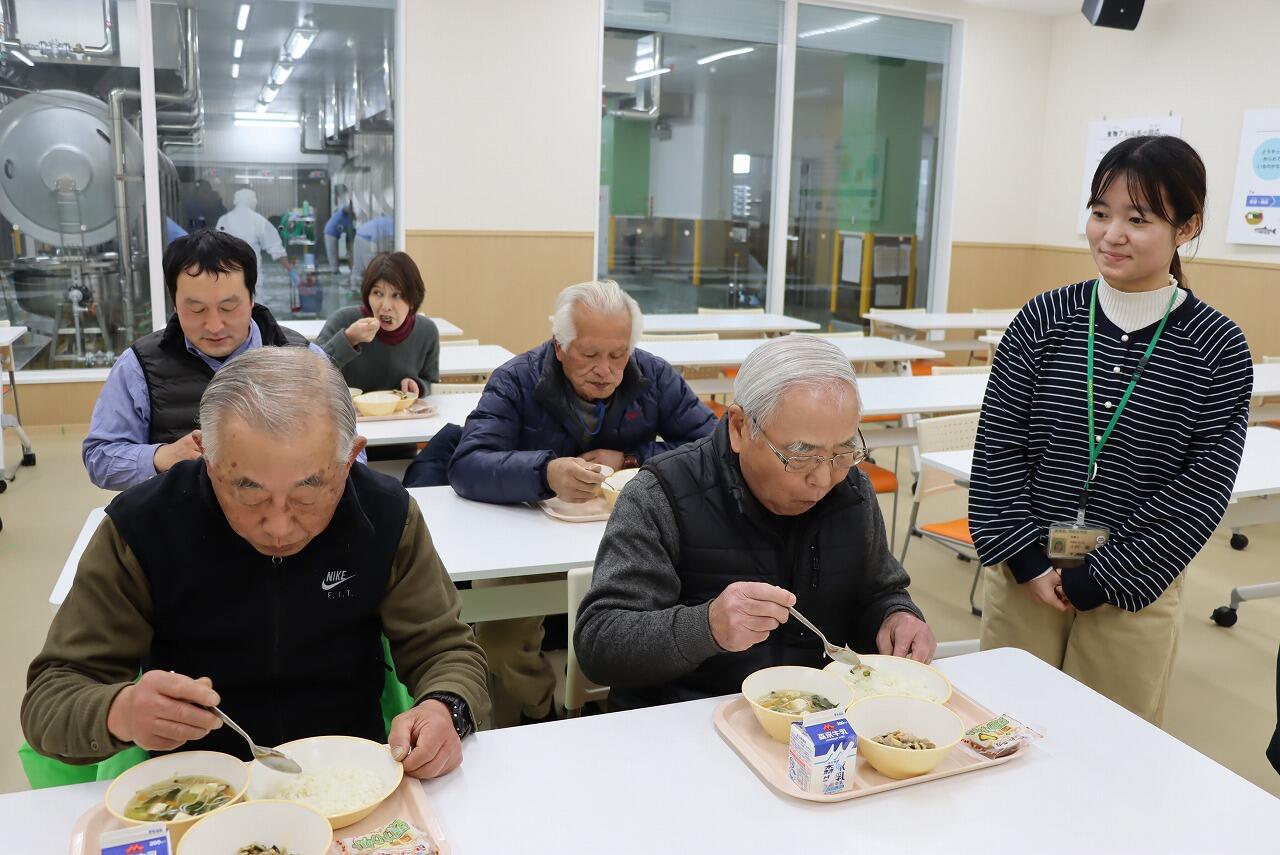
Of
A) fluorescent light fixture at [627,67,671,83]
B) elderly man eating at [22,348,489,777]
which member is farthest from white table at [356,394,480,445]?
fluorescent light fixture at [627,67,671,83]

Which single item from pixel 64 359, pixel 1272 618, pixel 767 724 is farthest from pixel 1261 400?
pixel 64 359

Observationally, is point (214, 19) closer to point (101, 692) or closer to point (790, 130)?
point (790, 130)

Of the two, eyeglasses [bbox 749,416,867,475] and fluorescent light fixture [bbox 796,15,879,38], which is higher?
fluorescent light fixture [bbox 796,15,879,38]

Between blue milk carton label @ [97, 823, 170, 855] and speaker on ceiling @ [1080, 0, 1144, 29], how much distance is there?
743 cm

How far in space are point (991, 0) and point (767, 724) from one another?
27.5ft

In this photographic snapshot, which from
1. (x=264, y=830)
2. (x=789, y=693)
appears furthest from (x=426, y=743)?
(x=789, y=693)

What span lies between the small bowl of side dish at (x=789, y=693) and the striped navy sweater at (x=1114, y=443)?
2.58ft

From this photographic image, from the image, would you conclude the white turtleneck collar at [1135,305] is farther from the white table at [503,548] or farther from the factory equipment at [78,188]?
the factory equipment at [78,188]

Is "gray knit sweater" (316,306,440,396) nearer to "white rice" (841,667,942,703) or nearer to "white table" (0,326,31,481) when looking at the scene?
"white table" (0,326,31,481)

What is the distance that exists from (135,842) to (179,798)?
5.7 inches

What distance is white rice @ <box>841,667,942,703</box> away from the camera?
1.51 m

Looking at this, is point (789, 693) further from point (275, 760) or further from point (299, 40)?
point (299, 40)

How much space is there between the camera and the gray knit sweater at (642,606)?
5.04 ft

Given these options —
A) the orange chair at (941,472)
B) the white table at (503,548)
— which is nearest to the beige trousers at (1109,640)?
the white table at (503,548)
